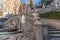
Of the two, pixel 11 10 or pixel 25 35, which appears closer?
pixel 25 35

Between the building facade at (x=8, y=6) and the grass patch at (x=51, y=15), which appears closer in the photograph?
the grass patch at (x=51, y=15)

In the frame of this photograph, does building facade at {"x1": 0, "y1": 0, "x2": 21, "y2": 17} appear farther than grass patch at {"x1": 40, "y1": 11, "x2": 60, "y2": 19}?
Yes

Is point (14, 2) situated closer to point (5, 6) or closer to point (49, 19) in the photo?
point (5, 6)

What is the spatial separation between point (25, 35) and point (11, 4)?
10.7 meters

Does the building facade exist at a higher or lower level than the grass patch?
higher

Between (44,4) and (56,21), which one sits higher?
(44,4)

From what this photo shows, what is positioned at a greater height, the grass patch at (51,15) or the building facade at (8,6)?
the building facade at (8,6)

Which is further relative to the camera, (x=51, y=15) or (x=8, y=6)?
(x=8, y=6)

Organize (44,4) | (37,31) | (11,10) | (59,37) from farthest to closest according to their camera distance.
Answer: (11,10) < (44,4) < (59,37) < (37,31)

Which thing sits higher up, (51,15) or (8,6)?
(8,6)

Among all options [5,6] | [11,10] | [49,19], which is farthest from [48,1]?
[5,6]

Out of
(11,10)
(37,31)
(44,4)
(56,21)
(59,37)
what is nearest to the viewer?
(37,31)

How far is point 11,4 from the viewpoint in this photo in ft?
57.7

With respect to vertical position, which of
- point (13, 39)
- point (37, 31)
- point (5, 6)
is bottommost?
point (13, 39)
